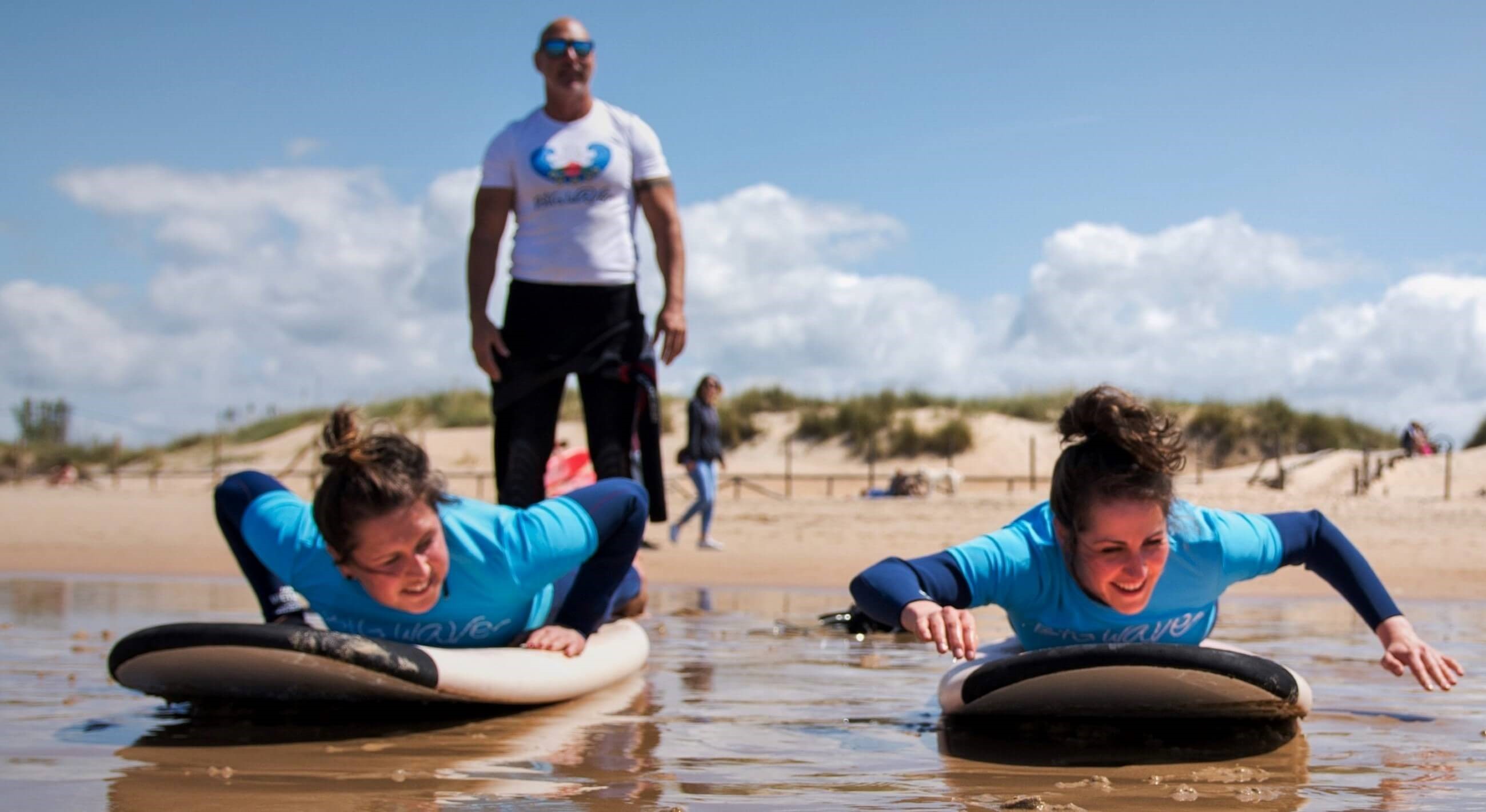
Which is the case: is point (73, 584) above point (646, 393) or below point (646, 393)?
below

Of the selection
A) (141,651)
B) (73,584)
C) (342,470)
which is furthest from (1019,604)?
(73,584)

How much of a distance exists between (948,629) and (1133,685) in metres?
0.59

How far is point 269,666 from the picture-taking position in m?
3.36

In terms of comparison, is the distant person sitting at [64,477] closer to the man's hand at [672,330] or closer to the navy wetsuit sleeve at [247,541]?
the man's hand at [672,330]

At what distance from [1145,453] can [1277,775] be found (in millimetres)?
726

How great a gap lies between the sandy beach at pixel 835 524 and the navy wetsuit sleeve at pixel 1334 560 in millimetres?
5263

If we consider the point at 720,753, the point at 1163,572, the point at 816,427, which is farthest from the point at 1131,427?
the point at 816,427

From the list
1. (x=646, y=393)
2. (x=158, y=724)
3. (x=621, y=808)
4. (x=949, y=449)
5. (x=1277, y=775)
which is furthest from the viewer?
(x=949, y=449)

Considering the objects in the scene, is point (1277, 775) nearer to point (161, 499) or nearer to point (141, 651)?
point (141, 651)

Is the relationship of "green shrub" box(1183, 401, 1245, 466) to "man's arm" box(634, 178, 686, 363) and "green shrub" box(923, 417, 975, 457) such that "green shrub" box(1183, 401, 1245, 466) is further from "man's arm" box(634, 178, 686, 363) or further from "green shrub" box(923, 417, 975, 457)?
"man's arm" box(634, 178, 686, 363)

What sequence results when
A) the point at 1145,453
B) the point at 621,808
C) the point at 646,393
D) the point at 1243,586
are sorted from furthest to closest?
1. the point at 1243,586
2. the point at 646,393
3. the point at 1145,453
4. the point at 621,808

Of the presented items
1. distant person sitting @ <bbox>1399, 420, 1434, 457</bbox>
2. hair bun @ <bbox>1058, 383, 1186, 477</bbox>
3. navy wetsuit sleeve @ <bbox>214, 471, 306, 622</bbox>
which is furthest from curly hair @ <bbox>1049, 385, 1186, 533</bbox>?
distant person sitting @ <bbox>1399, 420, 1434, 457</bbox>

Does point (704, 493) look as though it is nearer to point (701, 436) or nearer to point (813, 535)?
point (701, 436)

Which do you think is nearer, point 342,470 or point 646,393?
point 342,470
